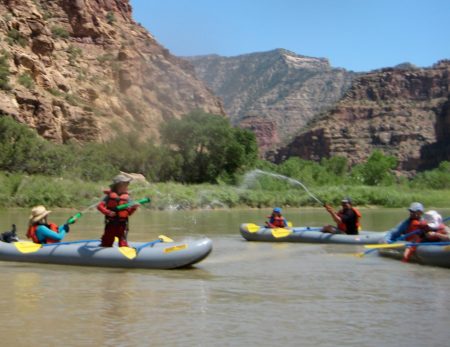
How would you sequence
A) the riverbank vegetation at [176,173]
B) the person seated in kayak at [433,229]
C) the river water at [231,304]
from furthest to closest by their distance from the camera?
1. the riverbank vegetation at [176,173]
2. the person seated in kayak at [433,229]
3. the river water at [231,304]

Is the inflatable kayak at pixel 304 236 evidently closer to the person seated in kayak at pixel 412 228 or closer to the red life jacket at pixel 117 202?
the person seated in kayak at pixel 412 228

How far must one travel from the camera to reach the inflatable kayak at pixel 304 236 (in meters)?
16.8

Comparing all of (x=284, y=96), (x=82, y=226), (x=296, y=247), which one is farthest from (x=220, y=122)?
(x=284, y=96)

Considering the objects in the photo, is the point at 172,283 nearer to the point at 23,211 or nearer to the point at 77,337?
the point at 77,337

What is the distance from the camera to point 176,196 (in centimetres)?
4009

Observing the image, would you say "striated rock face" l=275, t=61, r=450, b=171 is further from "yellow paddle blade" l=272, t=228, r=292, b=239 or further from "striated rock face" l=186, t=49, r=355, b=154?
Result: "yellow paddle blade" l=272, t=228, r=292, b=239

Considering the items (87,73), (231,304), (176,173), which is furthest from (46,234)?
(87,73)

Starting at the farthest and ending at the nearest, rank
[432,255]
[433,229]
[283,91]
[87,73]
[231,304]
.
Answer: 1. [283,91]
2. [87,73]
3. [433,229]
4. [432,255]
5. [231,304]

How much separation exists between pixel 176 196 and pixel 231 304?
3142cm

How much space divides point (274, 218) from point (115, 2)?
222 feet

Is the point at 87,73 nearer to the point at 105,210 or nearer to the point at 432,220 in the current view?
the point at 432,220

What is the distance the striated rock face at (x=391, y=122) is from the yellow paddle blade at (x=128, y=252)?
117385mm

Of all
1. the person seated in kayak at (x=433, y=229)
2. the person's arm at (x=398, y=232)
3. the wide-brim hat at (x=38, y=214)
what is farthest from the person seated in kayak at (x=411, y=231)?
the wide-brim hat at (x=38, y=214)

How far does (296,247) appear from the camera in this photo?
17.0m
